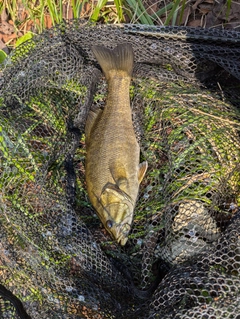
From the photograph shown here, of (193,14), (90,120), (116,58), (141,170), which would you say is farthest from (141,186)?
(193,14)

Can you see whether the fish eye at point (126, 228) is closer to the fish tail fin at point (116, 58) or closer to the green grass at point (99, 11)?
the fish tail fin at point (116, 58)

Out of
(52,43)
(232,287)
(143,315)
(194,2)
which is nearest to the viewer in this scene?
(232,287)

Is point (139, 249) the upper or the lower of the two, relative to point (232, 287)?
lower

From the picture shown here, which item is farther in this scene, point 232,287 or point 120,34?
point 120,34

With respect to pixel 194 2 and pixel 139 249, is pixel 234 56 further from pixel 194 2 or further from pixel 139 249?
pixel 139 249

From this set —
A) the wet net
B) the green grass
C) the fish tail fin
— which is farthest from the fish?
the green grass

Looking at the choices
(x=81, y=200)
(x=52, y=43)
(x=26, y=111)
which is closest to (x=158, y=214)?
(x=81, y=200)

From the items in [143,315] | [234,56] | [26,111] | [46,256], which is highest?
[234,56]

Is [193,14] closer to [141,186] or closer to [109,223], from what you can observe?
[141,186]
